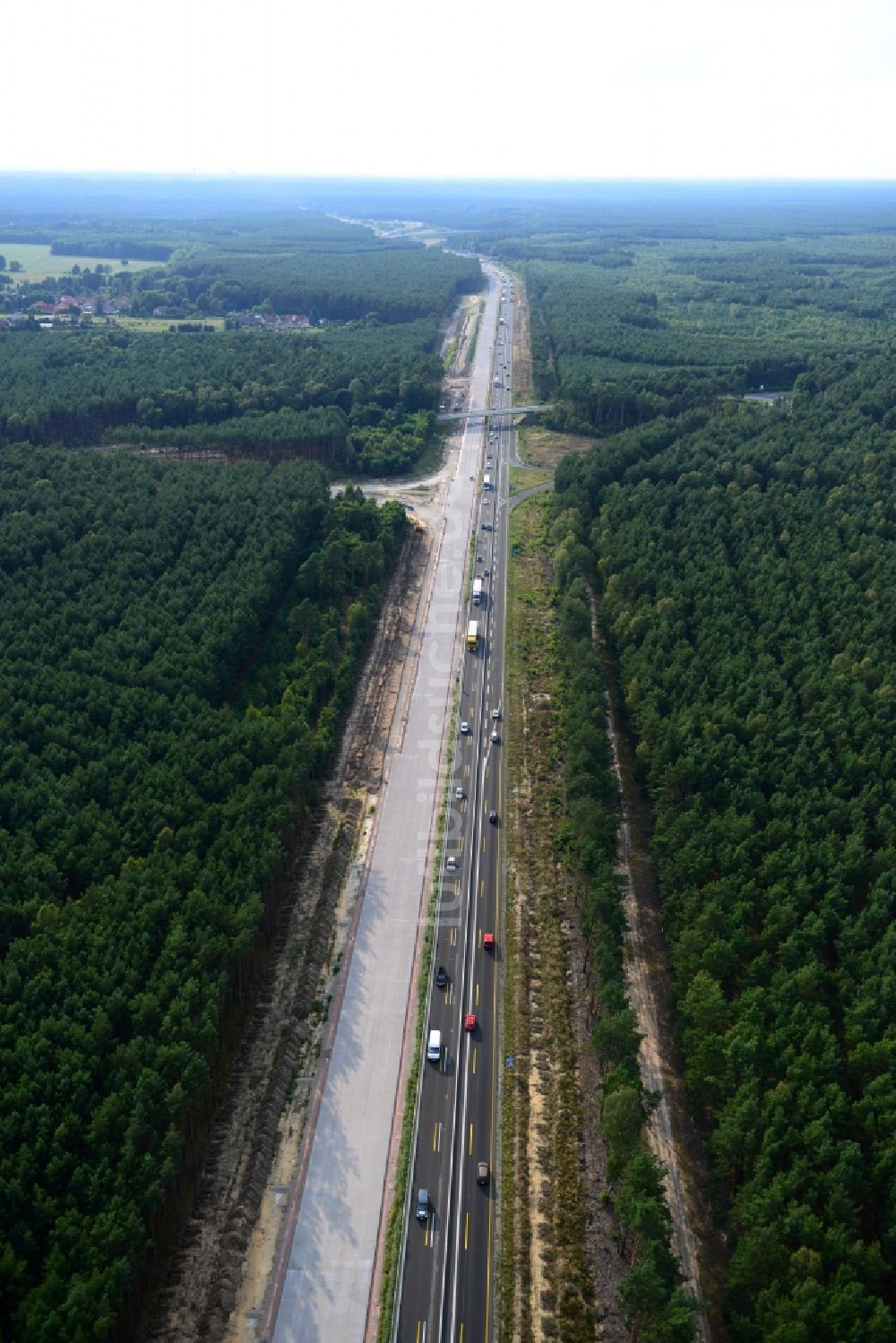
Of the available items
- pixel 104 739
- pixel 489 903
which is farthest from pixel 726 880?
pixel 104 739

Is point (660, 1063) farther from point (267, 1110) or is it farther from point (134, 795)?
point (134, 795)

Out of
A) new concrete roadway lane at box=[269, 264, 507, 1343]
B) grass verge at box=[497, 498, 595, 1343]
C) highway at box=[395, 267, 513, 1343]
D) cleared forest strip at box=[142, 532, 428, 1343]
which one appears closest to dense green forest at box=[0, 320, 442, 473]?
highway at box=[395, 267, 513, 1343]

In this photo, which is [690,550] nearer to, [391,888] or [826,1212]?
[391,888]

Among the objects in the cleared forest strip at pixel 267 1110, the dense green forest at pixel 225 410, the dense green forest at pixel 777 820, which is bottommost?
the cleared forest strip at pixel 267 1110

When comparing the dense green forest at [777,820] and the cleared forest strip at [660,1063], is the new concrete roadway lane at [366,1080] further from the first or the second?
the dense green forest at [777,820]

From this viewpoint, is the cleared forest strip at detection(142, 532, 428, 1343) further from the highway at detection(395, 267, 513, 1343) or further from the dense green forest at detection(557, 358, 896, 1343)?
the dense green forest at detection(557, 358, 896, 1343)

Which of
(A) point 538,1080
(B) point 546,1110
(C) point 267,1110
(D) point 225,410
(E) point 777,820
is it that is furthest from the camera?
(D) point 225,410

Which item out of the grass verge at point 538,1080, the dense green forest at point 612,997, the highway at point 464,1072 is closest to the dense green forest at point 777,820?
the dense green forest at point 612,997

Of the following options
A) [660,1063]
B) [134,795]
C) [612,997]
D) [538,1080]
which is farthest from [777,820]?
[134,795]
